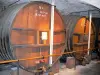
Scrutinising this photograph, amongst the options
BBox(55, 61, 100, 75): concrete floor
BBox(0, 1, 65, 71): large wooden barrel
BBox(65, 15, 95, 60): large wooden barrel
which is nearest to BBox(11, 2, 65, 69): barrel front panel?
BBox(0, 1, 65, 71): large wooden barrel

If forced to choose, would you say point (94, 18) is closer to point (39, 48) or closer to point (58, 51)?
point (58, 51)

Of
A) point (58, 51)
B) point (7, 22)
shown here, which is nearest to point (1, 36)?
point (7, 22)

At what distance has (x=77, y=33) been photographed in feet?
20.1

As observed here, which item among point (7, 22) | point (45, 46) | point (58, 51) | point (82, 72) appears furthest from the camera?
point (82, 72)

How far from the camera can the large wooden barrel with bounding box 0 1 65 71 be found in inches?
151

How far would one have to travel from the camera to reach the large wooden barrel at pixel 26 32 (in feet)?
12.6

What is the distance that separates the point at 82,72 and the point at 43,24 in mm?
2375

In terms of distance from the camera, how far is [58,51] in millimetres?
5000

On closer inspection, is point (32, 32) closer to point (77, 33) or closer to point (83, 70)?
point (77, 33)

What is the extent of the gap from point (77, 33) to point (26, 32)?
2.60m

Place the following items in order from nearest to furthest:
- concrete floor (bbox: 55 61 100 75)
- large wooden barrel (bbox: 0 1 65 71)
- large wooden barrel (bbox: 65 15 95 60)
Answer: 1. large wooden barrel (bbox: 0 1 65 71)
2. concrete floor (bbox: 55 61 100 75)
3. large wooden barrel (bbox: 65 15 95 60)

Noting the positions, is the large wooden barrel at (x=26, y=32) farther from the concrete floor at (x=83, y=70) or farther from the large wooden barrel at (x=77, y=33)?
the large wooden barrel at (x=77, y=33)

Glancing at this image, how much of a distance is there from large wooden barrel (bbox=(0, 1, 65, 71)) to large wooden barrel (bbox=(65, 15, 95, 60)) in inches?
47.8

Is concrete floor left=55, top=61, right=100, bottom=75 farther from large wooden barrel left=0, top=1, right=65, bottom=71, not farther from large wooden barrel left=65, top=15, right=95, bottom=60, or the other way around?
large wooden barrel left=0, top=1, right=65, bottom=71
